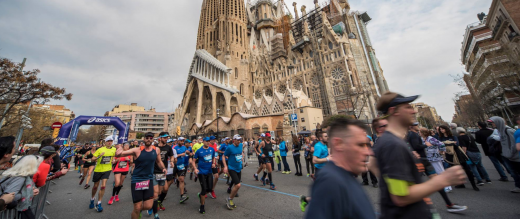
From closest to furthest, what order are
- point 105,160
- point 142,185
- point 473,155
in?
1. point 142,185
2. point 473,155
3. point 105,160

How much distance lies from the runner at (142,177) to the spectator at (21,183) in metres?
1.05

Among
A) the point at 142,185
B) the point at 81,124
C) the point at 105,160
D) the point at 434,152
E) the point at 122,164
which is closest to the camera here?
the point at 142,185

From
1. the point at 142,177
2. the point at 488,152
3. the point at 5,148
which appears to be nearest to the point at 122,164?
→ the point at 142,177

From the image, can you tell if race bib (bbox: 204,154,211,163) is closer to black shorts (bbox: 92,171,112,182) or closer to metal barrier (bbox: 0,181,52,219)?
metal barrier (bbox: 0,181,52,219)

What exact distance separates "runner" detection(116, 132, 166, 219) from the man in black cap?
12.8ft

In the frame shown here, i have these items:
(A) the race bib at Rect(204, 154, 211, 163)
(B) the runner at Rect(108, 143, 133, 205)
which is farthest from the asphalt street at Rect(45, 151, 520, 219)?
(A) the race bib at Rect(204, 154, 211, 163)

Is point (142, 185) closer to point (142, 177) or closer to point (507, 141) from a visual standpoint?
point (142, 177)

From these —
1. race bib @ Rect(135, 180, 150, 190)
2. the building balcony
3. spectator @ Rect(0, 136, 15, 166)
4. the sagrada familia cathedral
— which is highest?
the building balcony

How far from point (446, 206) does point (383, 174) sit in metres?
4.13

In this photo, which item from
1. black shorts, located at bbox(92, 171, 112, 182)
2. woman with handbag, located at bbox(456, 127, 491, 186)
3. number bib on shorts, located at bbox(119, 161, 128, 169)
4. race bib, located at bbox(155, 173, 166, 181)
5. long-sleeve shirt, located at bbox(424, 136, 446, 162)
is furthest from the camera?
number bib on shorts, located at bbox(119, 161, 128, 169)

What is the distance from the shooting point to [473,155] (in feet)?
16.5

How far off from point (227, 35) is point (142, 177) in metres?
43.6

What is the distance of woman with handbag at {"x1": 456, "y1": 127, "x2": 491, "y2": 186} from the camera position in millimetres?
5004

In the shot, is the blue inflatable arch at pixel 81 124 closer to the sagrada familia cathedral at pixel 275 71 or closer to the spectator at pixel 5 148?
the spectator at pixel 5 148
